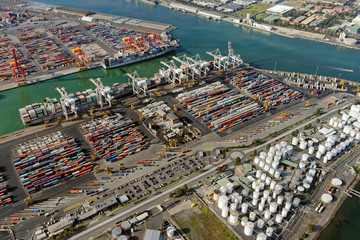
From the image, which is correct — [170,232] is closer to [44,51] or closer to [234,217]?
[234,217]

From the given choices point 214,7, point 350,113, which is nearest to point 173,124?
point 350,113

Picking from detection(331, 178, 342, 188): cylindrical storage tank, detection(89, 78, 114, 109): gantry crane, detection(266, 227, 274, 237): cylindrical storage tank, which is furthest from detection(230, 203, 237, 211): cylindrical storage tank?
detection(89, 78, 114, 109): gantry crane

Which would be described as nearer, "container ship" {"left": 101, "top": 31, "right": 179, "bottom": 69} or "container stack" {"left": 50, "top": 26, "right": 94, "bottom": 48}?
"container ship" {"left": 101, "top": 31, "right": 179, "bottom": 69}

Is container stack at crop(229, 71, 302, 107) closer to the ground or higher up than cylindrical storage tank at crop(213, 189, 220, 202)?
higher up

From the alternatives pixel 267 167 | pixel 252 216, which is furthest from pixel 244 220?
pixel 267 167

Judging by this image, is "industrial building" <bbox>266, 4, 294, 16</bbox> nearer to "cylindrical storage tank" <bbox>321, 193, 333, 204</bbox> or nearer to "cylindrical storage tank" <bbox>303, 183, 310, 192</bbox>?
"cylindrical storage tank" <bbox>303, 183, 310, 192</bbox>

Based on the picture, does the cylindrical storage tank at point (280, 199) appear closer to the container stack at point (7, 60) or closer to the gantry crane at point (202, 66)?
the gantry crane at point (202, 66)

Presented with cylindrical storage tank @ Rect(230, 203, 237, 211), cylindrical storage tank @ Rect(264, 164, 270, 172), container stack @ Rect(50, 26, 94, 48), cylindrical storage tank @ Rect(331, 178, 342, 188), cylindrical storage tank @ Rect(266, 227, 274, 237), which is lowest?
cylindrical storage tank @ Rect(266, 227, 274, 237)
